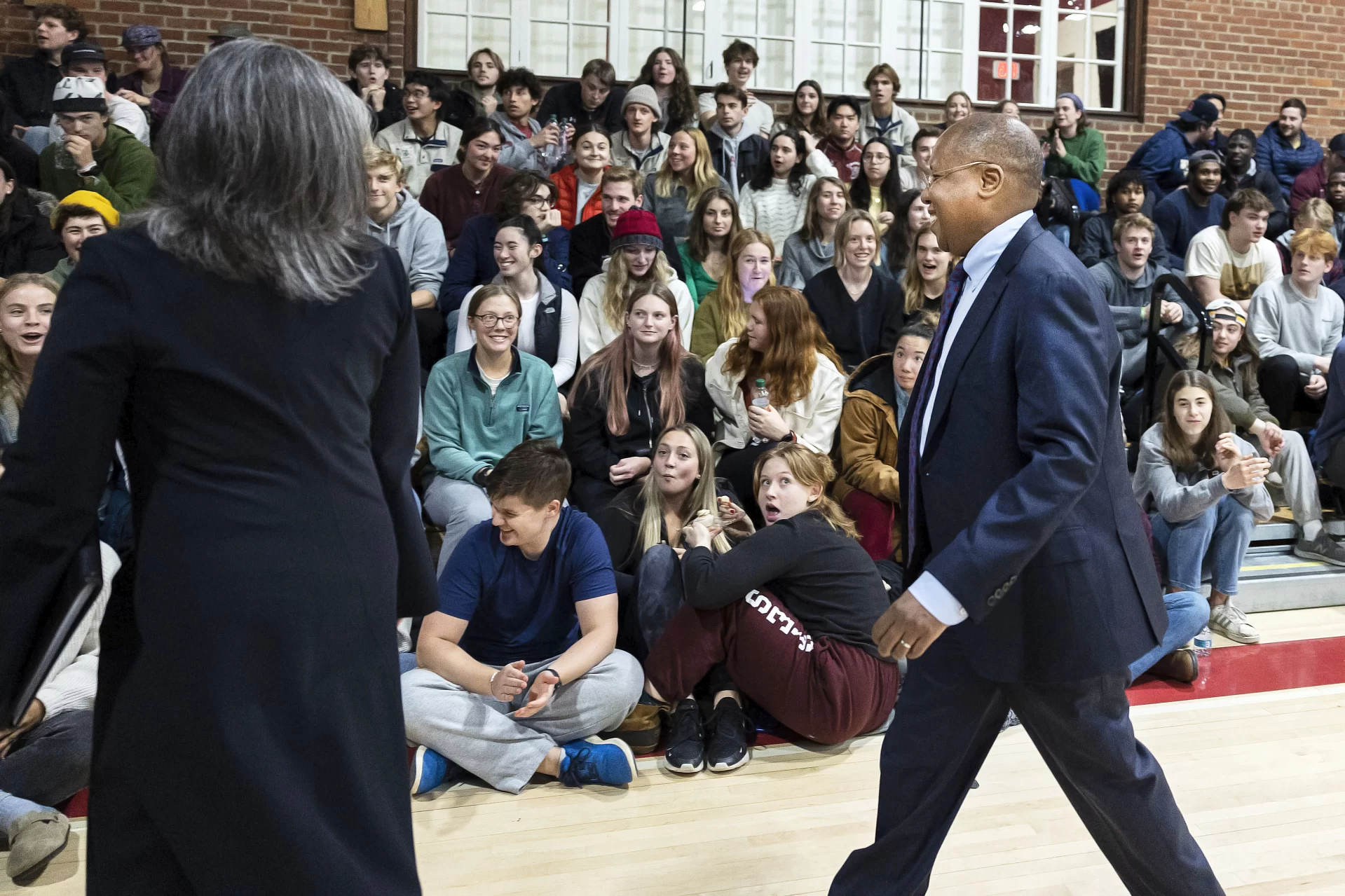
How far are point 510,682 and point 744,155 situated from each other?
4.49 metres

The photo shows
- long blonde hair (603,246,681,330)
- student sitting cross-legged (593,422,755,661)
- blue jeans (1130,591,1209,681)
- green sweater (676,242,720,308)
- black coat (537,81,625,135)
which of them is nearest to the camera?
student sitting cross-legged (593,422,755,661)

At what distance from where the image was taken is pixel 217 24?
7.60m

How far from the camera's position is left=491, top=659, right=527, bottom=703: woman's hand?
10.3ft

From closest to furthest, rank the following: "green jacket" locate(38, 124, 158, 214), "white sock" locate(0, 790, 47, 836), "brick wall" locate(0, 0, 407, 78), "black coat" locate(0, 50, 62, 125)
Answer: "white sock" locate(0, 790, 47, 836)
"green jacket" locate(38, 124, 158, 214)
"black coat" locate(0, 50, 62, 125)
"brick wall" locate(0, 0, 407, 78)

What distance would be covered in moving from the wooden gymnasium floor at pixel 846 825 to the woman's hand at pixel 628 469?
1.29m

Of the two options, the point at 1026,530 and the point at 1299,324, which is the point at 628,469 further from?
the point at 1299,324

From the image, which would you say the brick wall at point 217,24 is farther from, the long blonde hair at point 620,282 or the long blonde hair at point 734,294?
the long blonde hair at point 734,294

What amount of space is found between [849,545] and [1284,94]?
8319 millimetres

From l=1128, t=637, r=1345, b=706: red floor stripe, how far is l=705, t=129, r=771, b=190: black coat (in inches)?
146

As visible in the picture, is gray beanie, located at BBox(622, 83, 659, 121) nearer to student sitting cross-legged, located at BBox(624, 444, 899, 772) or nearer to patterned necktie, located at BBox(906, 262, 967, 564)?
student sitting cross-legged, located at BBox(624, 444, 899, 772)

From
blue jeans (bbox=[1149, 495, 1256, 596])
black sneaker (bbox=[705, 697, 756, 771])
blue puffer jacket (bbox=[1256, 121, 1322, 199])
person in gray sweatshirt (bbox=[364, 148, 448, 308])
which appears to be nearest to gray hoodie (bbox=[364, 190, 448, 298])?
person in gray sweatshirt (bbox=[364, 148, 448, 308])

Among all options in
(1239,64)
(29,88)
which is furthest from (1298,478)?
(29,88)


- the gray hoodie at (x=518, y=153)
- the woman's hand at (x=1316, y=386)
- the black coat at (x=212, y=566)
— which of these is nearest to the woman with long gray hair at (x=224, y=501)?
the black coat at (x=212, y=566)

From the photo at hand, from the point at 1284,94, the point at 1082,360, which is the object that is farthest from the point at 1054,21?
the point at 1082,360
